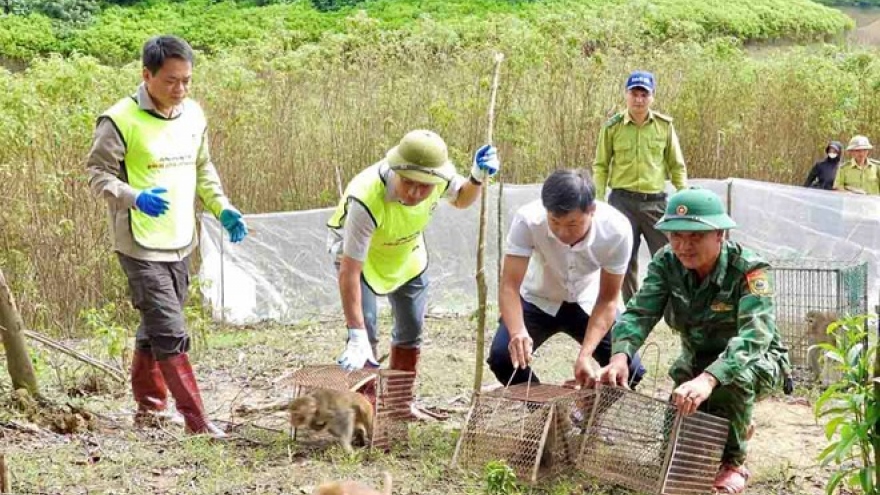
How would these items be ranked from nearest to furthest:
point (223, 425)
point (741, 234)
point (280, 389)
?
point (223, 425), point (280, 389), point (741, 234)

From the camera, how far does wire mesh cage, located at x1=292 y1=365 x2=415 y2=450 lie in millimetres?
5645

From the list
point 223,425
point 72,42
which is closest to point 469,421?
point 223,425

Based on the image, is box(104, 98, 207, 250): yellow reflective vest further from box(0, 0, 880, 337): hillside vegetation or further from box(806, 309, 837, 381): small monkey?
box(806, 309, 837, 381): small monkey

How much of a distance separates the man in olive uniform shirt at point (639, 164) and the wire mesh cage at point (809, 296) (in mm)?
1183

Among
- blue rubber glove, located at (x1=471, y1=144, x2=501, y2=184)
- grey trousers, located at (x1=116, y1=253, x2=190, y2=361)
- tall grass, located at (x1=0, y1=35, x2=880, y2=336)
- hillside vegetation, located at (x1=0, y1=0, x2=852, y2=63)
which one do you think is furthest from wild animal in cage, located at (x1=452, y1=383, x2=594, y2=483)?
hillside vegetation, located at (x1=0, y1=0, x2=852, y2=63)

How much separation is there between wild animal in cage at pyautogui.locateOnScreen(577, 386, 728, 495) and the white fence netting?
5209mm

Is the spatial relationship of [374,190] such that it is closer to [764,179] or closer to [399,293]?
[399,293]

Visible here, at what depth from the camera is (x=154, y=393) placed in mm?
6449

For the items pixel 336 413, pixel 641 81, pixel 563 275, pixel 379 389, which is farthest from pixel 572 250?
pixel 641 81

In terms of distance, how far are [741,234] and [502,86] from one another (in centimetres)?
298

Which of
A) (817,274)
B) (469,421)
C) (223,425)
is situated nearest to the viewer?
(469,421)

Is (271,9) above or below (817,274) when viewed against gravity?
above

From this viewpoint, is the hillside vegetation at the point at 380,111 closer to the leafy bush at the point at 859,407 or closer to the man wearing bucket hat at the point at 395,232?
the man wearing bucket hat at the point at 395,232

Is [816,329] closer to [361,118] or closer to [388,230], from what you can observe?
[388,230]
